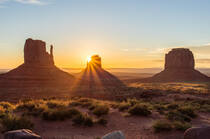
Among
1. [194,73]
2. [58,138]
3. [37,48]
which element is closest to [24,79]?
[37,48]

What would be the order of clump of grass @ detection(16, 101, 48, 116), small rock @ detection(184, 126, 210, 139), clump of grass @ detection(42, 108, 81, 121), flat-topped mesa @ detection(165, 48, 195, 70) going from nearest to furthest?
small rock @ detection(184, 126, 210, 139) → clump of grass @ detection(42, 108, 81, 121) → clump of grass @ detection(16, 101, 48, 116) → flat-topped mesa @ detection(165, 48, 195, 70)

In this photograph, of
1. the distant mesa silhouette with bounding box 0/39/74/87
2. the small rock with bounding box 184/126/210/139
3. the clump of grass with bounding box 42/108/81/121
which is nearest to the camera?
the small rock with bounding box 184/126/210/139

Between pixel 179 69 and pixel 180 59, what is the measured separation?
6116 mm

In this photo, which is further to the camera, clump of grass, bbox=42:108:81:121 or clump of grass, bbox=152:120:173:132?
clump of grass, bbox=42:108:81:121

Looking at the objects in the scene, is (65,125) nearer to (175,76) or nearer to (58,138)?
(58,138)

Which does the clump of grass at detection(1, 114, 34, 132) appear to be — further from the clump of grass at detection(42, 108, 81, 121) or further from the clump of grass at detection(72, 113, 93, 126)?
the clump of grass at detection(72, 113, 93, 126)

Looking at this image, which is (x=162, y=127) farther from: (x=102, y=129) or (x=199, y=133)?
(x=102, y=129)

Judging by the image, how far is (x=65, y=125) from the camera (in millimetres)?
10227

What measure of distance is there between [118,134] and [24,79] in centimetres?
6226

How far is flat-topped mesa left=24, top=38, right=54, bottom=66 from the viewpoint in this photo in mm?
75500

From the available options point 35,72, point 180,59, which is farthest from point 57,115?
point 180,59

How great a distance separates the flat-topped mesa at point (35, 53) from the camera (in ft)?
248

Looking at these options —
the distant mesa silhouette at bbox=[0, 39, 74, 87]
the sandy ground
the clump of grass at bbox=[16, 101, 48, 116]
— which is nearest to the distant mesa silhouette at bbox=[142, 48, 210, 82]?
the distant mesa silhouette at bbox=[0, 39, 74, 87]

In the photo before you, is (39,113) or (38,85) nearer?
(39,113)
